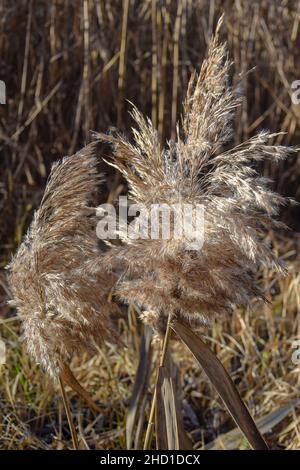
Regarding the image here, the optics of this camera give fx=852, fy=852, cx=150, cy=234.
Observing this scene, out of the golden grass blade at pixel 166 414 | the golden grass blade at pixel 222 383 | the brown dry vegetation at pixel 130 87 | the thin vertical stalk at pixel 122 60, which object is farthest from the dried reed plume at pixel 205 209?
the thin vertical stalk at pixel 122 60

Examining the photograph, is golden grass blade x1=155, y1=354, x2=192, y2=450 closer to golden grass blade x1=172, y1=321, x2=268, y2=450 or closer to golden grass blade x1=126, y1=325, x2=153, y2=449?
golden grass blade x1=172, y1=321, x2=268, y2=450

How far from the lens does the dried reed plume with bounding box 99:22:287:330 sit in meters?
1.38

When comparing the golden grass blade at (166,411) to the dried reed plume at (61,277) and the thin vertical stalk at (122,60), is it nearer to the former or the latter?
the dried reed plume at (61,277)

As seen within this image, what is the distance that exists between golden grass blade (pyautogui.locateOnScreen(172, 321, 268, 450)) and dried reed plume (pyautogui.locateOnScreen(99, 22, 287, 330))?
5 cm

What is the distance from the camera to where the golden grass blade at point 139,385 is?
2240 millimetres

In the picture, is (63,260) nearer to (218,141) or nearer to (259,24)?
(218,141)

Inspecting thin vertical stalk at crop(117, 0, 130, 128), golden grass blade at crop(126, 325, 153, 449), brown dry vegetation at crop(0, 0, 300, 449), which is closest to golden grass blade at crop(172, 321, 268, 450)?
golden grass blade at crop(126, 325, 153, 449)

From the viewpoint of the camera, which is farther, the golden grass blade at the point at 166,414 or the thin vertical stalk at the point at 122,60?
the thin vertical stalk at the point at 122,60

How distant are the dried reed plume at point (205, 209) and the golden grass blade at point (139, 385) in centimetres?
84

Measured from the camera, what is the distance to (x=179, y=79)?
144 inches

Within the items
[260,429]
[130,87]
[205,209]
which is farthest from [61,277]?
[130,87]

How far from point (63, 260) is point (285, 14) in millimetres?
2569

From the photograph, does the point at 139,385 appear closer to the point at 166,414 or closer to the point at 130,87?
the point at 166,414

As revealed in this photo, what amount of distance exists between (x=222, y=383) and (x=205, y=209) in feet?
1.08
